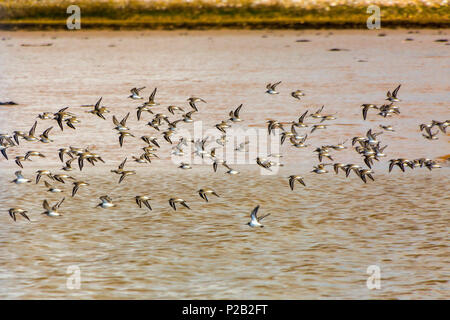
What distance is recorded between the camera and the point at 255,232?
9266mm

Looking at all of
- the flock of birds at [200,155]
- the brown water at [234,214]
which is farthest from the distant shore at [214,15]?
the flock of birds at [200,155]

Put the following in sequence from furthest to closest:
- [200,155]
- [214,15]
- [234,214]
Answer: [214,15]
[200,155]
[234,214]

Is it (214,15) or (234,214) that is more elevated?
(214,15)

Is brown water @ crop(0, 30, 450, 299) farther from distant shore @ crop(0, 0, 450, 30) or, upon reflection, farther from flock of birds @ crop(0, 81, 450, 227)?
distant shore @ crop(0, 0, 450, 30)

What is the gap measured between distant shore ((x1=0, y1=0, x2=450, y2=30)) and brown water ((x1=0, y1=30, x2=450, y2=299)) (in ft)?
65.4

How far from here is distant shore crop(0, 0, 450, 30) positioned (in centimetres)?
4181

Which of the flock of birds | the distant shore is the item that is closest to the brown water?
the flock of birds

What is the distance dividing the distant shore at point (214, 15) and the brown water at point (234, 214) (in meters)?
19.9

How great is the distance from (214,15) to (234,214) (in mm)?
34867

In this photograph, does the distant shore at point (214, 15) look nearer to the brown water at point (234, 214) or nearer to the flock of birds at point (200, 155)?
the brown water at point (234, 214)

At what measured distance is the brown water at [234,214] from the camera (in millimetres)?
7592

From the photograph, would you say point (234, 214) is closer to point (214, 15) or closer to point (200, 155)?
point (200, 155)

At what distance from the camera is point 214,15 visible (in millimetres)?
44031

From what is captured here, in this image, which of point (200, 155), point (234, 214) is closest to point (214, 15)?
point (200, 155)
